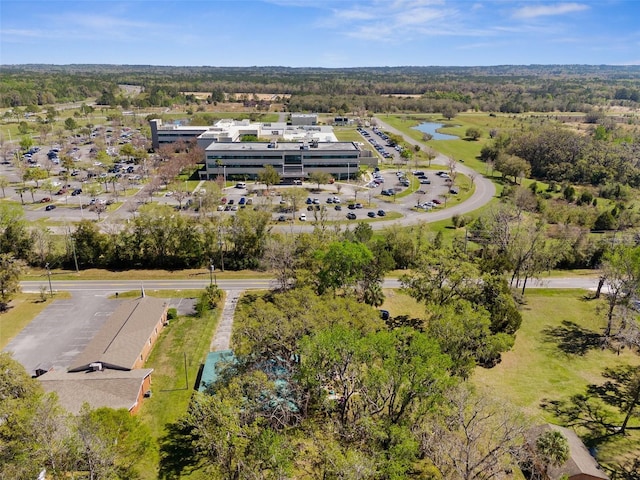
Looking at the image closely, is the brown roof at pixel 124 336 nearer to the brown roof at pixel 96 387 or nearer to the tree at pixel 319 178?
the brown roof at pixel 96 387

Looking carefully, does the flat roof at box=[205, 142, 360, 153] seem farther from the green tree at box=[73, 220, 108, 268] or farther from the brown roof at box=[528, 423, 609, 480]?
the brown roof at box=[528, 423, 609, 480]

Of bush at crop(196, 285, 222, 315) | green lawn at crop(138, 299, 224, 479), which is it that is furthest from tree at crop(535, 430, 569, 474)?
bush at crop(196, 285, 222, 315)

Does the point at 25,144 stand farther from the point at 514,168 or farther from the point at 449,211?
the point at 514,168

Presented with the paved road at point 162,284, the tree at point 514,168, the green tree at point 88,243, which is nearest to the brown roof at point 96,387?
the paved road at point 162,284

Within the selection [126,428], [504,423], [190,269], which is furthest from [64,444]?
[190,269]

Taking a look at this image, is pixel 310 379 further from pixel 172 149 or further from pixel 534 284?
pixel 172 149

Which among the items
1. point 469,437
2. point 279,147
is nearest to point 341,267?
point 469,437
